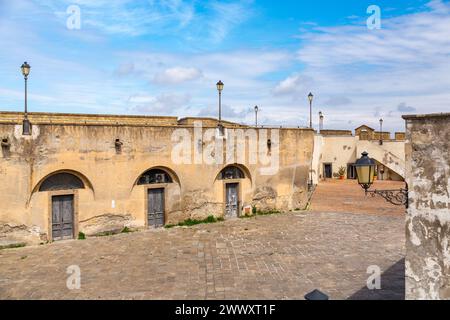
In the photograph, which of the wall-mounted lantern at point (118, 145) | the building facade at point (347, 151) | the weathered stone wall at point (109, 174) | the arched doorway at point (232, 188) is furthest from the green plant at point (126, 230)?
the building facade at point (347, 151)

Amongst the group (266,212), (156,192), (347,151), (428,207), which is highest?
(347,151)

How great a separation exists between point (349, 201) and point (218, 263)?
15.0 meters

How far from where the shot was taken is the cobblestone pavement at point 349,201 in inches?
845

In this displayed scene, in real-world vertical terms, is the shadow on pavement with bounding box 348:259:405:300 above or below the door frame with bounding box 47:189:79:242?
below

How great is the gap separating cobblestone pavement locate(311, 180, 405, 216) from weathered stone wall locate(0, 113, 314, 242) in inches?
150

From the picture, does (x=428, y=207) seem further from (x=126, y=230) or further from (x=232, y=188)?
(x=232, y=188)

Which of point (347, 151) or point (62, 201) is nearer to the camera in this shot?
point (62, 201)

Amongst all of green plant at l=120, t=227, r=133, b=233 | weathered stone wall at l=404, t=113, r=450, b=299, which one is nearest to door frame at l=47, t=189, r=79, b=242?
green plant at l=120, t=227, r=133, b=233

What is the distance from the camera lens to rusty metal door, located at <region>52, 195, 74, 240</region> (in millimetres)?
14836

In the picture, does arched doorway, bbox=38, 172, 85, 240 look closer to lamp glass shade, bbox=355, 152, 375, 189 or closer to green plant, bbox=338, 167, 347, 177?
lamp glass shade, bbox=355, 152, 375, 189

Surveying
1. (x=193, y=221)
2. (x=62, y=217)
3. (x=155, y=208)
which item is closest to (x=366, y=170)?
(x=155, y=208)

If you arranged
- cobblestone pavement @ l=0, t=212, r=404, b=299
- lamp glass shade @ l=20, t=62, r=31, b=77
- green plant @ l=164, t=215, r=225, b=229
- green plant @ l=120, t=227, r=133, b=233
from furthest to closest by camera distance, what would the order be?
green plant @ l=164, t=215, r=225, b=229 < green plant @ l=120, t=227, r=133, b=233 < lamp glass shade @ l=20, t=62, r=31, b=77 < cobblestone pavement @ l=0, t=212, r=404, b=299

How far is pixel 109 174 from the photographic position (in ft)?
51.6
